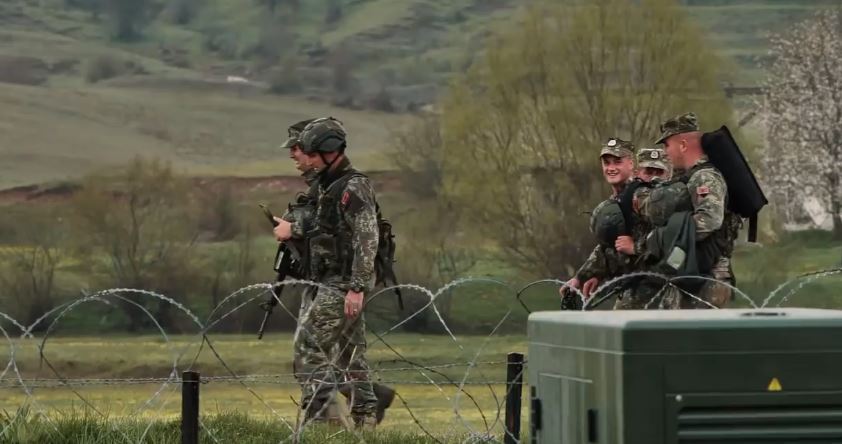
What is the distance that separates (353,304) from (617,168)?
1.76 metres

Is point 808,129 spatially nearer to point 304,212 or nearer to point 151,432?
point 304,212

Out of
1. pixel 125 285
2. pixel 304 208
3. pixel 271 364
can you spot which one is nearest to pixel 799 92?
pixel 125 285

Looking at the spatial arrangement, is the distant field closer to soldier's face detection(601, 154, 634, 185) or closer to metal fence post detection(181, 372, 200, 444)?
soldier's face detection(601, 154, 634, 185)

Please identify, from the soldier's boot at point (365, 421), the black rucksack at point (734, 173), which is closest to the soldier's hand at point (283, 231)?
the soldier's boot at point (365, 421)

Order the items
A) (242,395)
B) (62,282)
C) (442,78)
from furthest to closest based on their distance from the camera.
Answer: (442,78) < (62,282) < (242,395)

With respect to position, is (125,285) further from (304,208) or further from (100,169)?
(304,208)

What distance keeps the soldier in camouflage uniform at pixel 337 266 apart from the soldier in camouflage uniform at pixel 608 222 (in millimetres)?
1193

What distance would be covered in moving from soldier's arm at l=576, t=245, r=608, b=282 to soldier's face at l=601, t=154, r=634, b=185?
0.42 metres

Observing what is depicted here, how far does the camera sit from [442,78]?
70812mm

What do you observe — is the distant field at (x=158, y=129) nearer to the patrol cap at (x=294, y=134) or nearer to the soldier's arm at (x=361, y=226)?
the patrol cap at (x=294, y=134)

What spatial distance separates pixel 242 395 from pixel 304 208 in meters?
16.9

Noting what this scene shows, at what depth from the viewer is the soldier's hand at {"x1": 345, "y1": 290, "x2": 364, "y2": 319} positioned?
1177 centimetres

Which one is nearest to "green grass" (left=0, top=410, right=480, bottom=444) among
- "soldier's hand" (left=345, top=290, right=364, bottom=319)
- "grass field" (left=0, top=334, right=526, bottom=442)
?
"soldier's hand" (left=345, top=290, right=364, bottom=319)

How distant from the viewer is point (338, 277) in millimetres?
12172
